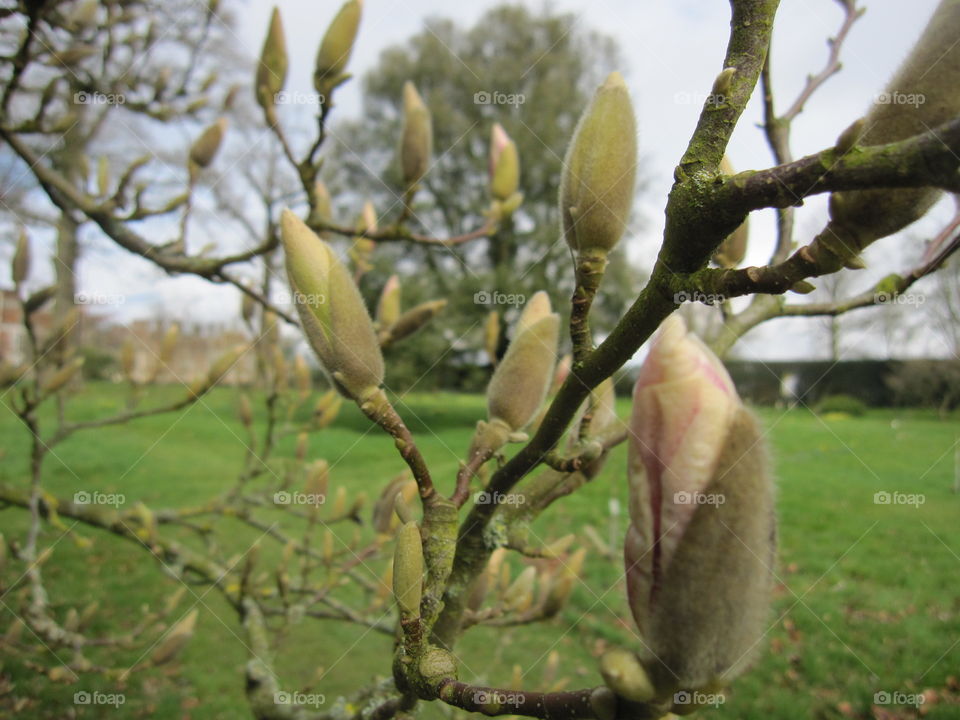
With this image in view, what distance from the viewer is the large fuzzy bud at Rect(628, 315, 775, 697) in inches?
12.6

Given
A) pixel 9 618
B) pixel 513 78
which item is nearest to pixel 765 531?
pixel 9 618

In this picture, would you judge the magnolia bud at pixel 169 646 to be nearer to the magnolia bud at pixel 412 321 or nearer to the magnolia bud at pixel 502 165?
the magnolia bud at pixel 412 321

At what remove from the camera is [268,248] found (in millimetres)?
1261

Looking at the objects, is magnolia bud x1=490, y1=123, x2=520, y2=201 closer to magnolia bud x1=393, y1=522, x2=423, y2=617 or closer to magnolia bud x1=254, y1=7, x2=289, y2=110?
magnolia bud x1=254, y1=7, x2=289, y2=110
